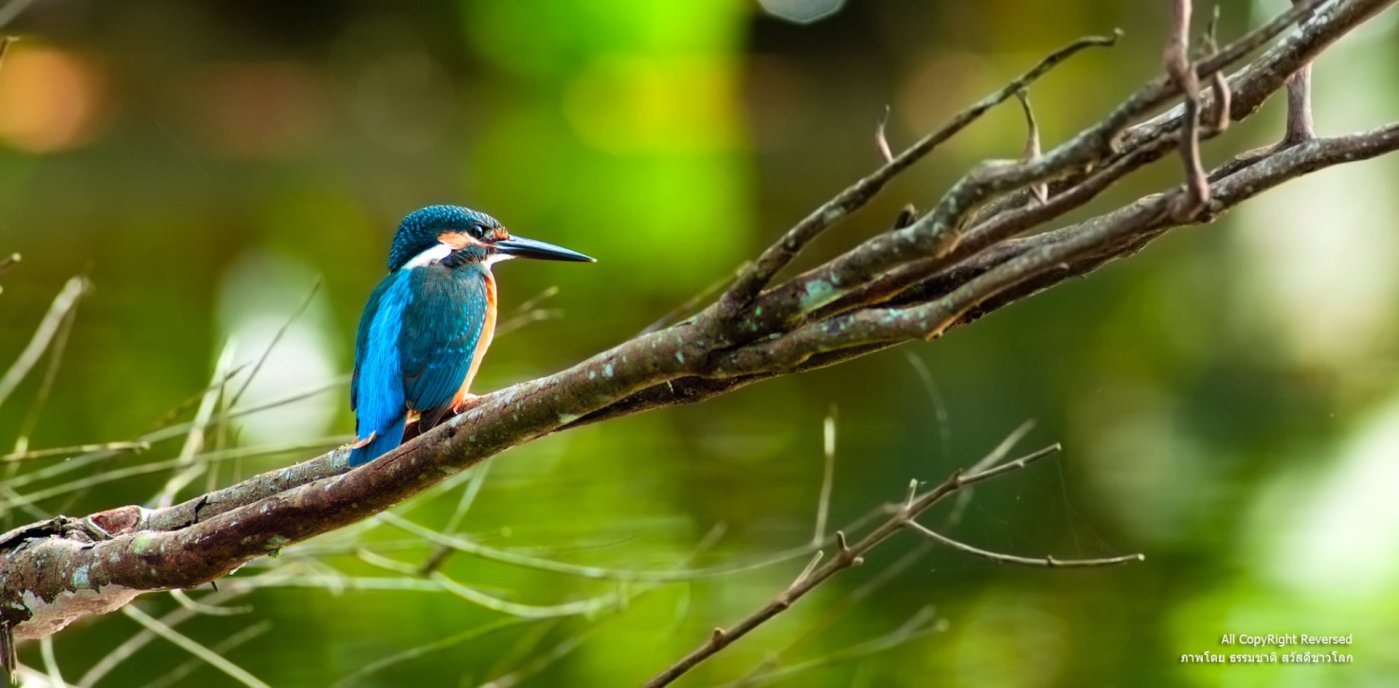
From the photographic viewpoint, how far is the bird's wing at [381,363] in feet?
7.59

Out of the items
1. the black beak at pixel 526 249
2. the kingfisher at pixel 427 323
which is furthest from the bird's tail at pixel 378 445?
the black beak at pixel 526 249

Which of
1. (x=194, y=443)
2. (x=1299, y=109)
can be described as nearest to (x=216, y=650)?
(x=194, y=443)

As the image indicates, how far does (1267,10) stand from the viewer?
10.9 metres

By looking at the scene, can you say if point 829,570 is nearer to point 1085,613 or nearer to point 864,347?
point 864,347

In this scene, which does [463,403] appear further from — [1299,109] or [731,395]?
[731,395]

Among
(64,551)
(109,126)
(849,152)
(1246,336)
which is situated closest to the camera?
(64,551)

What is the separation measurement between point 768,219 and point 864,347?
322 inches

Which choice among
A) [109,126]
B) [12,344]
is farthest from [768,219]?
[109,126]

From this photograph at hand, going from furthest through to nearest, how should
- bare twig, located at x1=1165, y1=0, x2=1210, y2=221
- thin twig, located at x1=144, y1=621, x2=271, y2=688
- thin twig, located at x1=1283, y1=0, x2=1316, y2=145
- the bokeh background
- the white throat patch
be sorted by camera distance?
the bokeh background → the white throat patch → thin twig, located at x1=144, y1=621, x2=271, y2=688 → thin twig, located at x1=1283, y1=0, x2=1316, y2=145 → bare twig, located at x1=1165, y1=0, x2=1210, y2=221

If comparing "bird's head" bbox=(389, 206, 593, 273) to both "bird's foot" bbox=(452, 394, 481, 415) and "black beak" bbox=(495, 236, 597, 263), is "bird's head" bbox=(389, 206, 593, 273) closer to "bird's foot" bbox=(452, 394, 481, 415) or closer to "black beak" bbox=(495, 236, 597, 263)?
"black beak" bbox=(495, 236, 597, 263)

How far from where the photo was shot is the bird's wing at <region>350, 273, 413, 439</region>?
7.59 ft

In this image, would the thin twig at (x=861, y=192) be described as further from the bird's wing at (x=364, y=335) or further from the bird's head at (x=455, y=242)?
the bird's head at (x=455, y=242)

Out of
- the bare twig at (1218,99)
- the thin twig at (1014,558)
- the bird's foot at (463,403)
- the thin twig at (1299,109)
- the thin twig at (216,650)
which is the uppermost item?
the thin twig at (1299,109)

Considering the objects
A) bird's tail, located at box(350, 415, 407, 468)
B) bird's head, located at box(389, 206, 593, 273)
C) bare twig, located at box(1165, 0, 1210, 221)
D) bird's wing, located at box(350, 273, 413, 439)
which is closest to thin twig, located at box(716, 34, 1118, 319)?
bare twig, located at box(1165, 0, 1210, 221)
